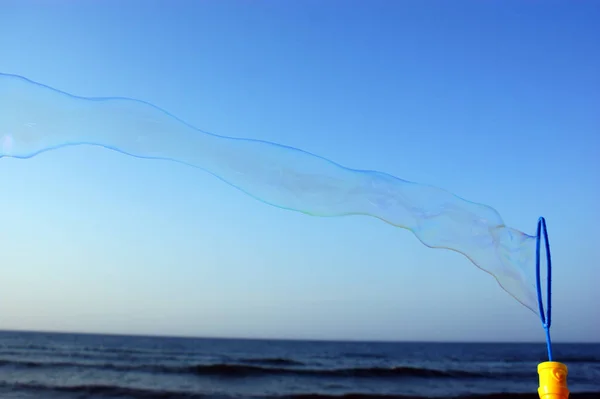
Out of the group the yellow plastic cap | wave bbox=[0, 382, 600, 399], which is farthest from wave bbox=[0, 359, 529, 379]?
the yellow plastic cap

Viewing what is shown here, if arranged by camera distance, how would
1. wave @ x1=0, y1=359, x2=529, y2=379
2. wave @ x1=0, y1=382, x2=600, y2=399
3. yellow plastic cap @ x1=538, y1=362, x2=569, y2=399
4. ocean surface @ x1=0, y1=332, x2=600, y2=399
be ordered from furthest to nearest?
wave @ x1=0, y1=359, x2=529, y2=379 → ocean surface @ x1=0, y1=332, x2=600, y2=399 → wave @ x1=0, y1=382, x2=600, y2=399 → yellow plastic cap @ x1=538, y1=362, x2=569, y2=399

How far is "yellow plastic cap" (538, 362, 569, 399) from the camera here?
14.7 feet

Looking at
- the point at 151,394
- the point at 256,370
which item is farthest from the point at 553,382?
the point at 256,370

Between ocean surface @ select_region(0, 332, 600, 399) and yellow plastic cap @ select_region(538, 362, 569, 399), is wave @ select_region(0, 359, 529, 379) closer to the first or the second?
ocean surface @ select_region(0, 332, 600, 399)

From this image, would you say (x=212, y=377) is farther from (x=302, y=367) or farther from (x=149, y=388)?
(x=302, y=367)

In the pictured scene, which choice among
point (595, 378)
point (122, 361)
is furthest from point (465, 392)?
point (122, 361)

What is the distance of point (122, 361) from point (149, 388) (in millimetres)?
10326

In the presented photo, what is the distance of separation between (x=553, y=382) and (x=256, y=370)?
20017mm

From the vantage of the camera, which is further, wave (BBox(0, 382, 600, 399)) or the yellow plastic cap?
wave (BBox(0, 382, 600, 399))

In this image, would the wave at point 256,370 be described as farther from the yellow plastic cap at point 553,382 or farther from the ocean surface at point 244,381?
the yellow plastic cap at point 553,382

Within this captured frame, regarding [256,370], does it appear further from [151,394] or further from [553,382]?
[553,382]

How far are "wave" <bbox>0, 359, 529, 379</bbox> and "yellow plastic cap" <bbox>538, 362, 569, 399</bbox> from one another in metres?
17.7

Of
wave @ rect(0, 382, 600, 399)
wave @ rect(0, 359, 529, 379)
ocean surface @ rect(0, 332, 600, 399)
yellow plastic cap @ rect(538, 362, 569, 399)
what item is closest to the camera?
yellow plastic cap @ rect(538, 362, 569, 399)

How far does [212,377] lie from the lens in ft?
67.4
